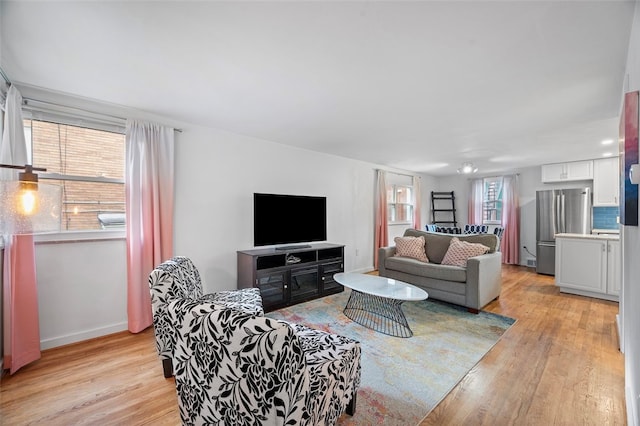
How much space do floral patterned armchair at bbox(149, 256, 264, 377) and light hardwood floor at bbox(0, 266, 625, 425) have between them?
31cm

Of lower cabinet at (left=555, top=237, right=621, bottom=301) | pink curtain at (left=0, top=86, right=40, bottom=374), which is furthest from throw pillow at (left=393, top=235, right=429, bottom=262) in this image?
pink curtain at (left=0, top=86, right=40, bottom=374)

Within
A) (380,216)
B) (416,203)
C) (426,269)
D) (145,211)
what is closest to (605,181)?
(416,203)

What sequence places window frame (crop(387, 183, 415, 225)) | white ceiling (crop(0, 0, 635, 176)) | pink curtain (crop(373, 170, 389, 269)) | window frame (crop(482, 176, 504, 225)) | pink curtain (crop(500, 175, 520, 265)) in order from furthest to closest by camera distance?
window frame (crop(482, 176, 504, 225)), window frame (crop(387, 183, 415, 225)), pink curtain (crop(500, 175, 520, 265)), pink curtain (crop(373, 170, 389, 269)), white ceiling (crop(0, 0, 635, 176))

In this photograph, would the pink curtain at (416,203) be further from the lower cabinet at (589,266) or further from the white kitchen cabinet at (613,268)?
the white kitchen cabinet at (613,268)

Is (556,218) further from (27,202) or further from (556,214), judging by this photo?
(27,202)

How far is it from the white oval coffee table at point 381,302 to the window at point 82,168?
8.63 feet

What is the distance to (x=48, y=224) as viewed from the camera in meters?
1.27

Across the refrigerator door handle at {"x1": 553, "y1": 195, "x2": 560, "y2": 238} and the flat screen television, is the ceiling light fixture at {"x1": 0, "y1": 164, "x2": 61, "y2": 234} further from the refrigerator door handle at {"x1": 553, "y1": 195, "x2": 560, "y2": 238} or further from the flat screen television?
the refrigerator door handle at {"x1": 553, "y1": 195, "x2": 560, "y2": 238}

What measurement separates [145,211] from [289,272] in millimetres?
1778

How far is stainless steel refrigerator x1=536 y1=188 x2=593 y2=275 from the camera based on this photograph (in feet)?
15.6

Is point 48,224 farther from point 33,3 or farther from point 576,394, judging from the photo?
point 576,394

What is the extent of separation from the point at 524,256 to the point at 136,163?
7.49 metres

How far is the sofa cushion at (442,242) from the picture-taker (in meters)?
3.72

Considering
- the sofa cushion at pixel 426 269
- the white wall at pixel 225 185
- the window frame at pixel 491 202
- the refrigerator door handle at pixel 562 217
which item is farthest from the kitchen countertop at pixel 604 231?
the white wall at pixel 225 185
